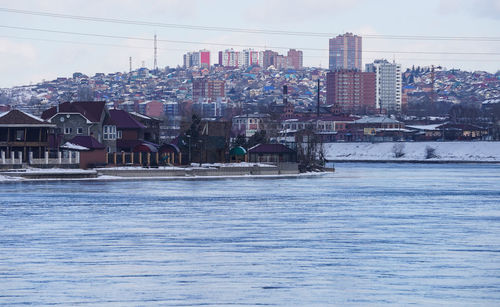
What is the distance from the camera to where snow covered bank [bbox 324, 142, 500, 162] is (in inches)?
6339

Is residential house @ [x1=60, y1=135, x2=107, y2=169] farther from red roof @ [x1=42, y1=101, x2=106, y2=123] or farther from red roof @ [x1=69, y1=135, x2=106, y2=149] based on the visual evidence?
red roof @ [x1=42, y1=101, x2=106, y2=123]

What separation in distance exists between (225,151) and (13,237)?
68.9m

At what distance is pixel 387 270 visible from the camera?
1059 inches

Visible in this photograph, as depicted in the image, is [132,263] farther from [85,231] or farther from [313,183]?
[313,183]

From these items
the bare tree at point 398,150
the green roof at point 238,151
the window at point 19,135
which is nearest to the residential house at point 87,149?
the window at point 19,135

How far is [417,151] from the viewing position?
556 feet

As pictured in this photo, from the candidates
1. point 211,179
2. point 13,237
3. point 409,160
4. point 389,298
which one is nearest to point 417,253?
point 389,298

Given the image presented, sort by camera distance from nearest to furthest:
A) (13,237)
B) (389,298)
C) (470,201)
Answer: (389,298), (13,237), (470,201)

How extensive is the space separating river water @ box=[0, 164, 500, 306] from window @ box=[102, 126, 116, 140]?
3758cm

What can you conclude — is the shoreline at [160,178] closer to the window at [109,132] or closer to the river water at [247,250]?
the window at [109,132]

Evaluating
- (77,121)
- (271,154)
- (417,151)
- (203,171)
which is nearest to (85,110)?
(77,121)

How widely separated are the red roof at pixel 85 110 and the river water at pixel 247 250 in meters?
36.3

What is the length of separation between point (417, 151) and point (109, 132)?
8536 cm

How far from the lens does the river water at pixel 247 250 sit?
23.2 metres
